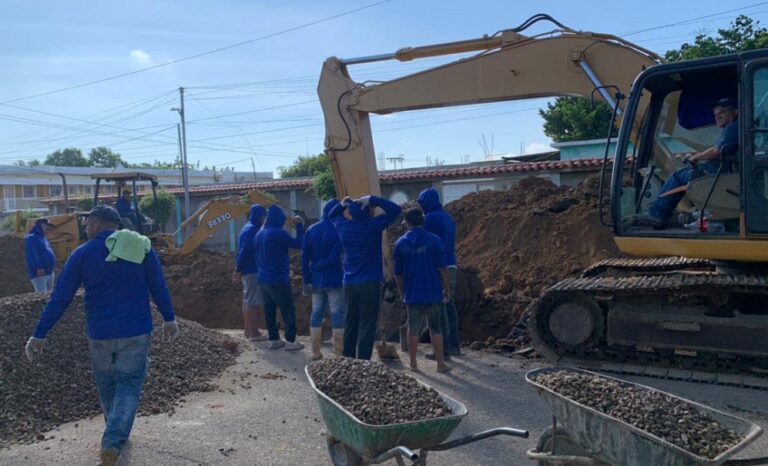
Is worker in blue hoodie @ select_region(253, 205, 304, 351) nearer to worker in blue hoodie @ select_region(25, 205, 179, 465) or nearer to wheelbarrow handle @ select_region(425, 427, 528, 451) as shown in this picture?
worker in blue hoodie @ select_region(25, 205, 179, 465)

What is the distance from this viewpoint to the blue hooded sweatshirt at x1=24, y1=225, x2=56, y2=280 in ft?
42.1

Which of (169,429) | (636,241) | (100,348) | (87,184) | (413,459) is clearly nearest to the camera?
(413,459)

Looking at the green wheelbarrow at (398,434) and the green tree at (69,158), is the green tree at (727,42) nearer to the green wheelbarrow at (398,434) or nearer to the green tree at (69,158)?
the green wheelbarrow at (398,434)

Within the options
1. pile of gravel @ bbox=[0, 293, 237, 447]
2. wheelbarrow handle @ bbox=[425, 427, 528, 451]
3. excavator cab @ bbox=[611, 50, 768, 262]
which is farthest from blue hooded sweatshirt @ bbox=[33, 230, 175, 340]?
excavator cab @ bbox=[611, 50, 768, 262]

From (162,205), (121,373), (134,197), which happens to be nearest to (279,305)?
(121,373)

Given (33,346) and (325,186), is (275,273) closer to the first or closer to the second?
(33,346)

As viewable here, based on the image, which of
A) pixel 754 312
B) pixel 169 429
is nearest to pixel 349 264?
pixel 169 429

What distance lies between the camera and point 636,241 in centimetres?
747

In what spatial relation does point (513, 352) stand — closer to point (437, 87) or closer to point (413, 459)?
point (437, 87)

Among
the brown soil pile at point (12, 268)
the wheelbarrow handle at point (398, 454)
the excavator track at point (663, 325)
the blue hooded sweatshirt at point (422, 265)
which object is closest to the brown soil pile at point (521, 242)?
the excavator track at point (663, 325)

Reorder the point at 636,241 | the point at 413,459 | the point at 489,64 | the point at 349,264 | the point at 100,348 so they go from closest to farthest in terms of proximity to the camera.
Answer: the point at 413,459, the point at 100,348, the point at 636,241, the point at 349,264, the point at 489,64

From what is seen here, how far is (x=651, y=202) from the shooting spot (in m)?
7.73

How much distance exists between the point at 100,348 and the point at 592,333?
206 inches

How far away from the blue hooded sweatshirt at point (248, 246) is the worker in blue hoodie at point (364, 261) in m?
3.11
